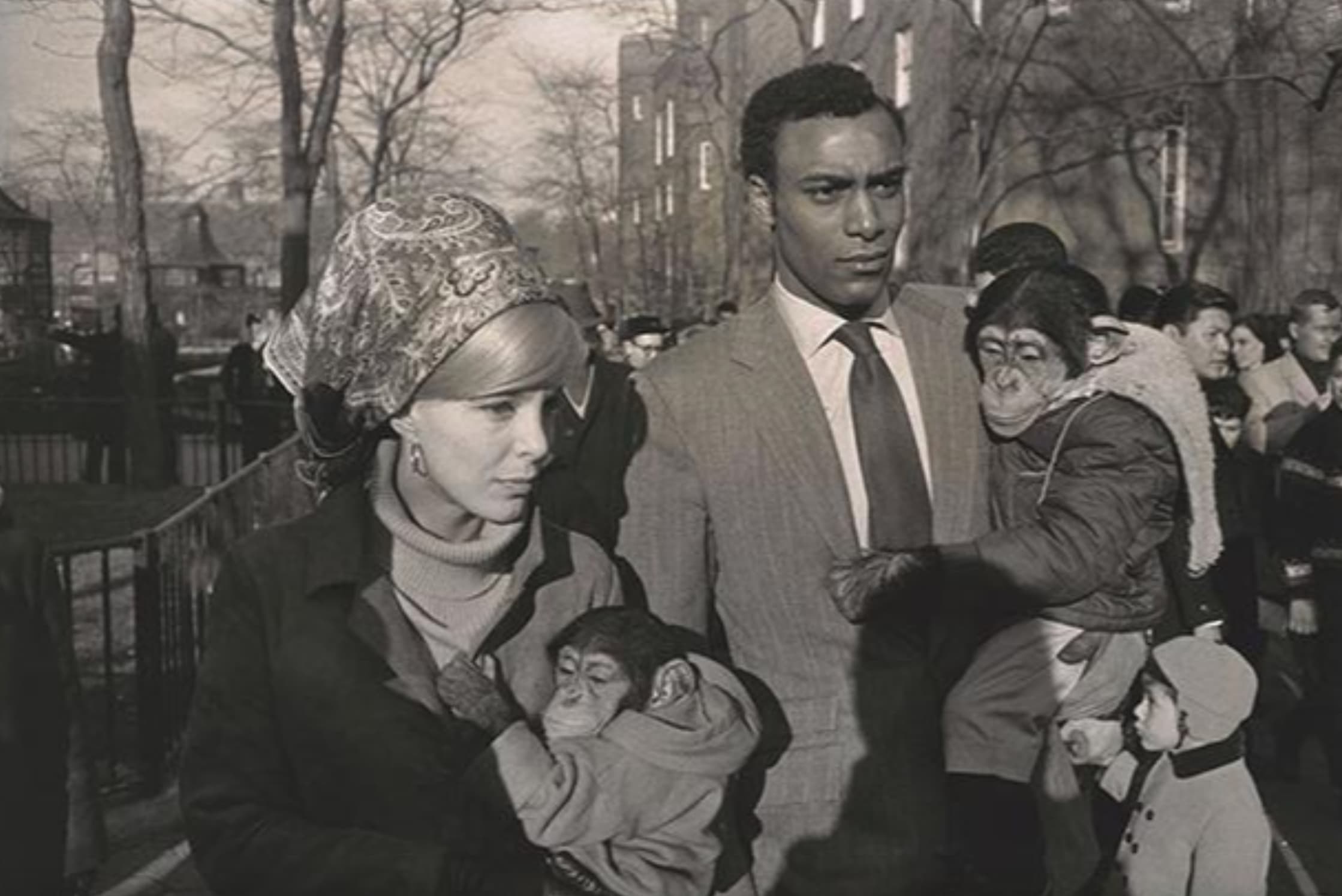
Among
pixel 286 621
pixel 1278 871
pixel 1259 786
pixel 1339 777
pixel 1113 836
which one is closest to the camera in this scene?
pixel 286 621

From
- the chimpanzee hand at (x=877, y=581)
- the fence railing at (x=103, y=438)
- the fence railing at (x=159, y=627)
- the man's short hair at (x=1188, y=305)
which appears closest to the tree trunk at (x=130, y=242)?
the fence railing at (x=103, y=438)

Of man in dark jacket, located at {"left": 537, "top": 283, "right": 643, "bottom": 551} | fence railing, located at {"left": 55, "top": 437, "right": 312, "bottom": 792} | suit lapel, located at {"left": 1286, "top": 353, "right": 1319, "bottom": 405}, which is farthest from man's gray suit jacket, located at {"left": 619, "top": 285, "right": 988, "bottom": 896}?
suit lapel, located at {"left": 1286, "top": 353, "right": 1319, "bottom": 405}

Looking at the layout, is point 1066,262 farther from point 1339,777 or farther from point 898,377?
point 1339,777

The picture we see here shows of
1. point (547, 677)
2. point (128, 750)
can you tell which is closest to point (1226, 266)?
point (128, 750)

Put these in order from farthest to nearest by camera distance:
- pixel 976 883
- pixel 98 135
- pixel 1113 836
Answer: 1. pixel 98 135
2. pixel 1113 836
3. pixel 976 883

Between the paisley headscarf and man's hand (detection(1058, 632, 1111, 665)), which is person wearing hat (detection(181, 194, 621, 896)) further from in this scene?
man's hand (detection(1058, 632, 1111, 665))

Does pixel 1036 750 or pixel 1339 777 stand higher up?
pixel 1036 750

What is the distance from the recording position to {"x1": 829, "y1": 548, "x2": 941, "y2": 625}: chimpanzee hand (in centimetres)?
268

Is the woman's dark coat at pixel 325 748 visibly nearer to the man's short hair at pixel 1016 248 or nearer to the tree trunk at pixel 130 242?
the man's short hair at pixel 1016 248

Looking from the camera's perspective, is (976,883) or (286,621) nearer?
(286,621)

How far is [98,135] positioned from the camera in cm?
2295

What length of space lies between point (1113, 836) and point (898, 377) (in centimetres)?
277

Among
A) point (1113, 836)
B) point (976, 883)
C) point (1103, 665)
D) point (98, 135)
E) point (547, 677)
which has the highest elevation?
point (98, 135)

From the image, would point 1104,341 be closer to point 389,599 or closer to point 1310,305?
point 389,599
